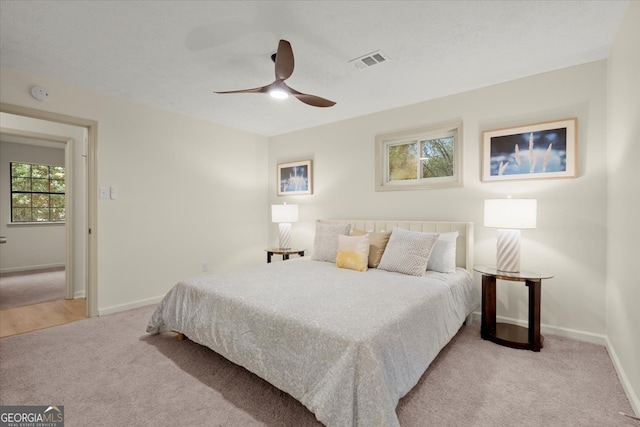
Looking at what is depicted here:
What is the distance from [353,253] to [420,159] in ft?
4.85

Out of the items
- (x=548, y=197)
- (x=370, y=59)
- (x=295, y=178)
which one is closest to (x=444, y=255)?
(x=548, y=197)

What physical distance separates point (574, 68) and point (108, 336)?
16.0ft

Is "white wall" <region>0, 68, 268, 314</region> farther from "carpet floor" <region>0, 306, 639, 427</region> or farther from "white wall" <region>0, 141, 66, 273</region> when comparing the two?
"white wall" <region>0, 141, 66, 273</region>

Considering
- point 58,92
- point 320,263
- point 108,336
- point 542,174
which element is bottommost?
point 108,336

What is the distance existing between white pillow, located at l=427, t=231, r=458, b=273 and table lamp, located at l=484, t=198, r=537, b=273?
371mm

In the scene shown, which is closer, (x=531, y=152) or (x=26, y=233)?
(x=531, y=152)

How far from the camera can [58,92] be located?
2.96 meters

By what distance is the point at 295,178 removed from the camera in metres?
4.71

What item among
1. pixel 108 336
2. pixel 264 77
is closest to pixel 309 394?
pixel 108 336

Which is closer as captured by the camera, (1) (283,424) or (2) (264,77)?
(1) (283,424)

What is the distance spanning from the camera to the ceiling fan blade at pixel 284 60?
73.3 inches

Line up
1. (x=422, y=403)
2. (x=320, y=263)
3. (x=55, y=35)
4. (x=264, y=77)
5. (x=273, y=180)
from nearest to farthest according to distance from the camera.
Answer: (x=422, y=403) → (x=55, y=35) → (x=264, y=77) → (x=320, y=263) → (x=273, y=180)

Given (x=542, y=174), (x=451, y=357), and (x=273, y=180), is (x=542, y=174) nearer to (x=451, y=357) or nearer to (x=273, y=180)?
(x=451, y=357)

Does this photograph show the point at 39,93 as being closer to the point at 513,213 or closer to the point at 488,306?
the point at 513,213
